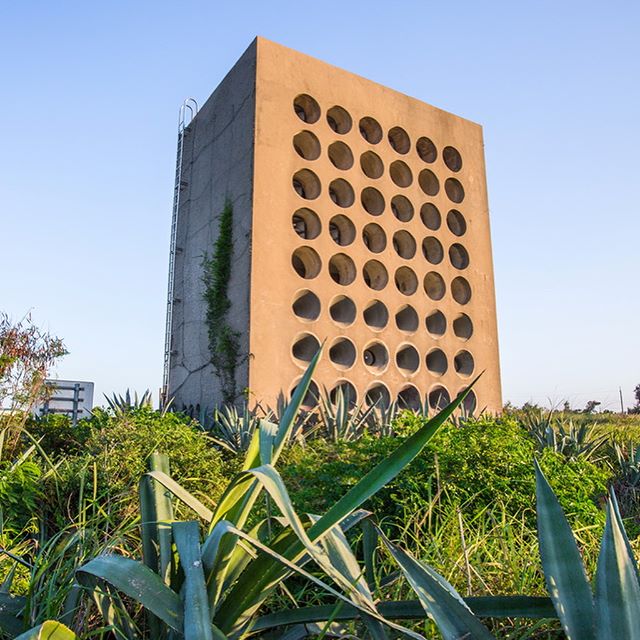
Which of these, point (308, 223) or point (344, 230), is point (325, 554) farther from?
point (344, 230)

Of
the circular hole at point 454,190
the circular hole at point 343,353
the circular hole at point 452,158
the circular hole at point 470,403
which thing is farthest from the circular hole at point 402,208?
the circular hole at point 470,403

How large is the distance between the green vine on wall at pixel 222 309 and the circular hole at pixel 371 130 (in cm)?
363

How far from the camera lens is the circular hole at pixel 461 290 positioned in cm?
1505

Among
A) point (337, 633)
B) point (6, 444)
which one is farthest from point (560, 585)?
point (6, 444)

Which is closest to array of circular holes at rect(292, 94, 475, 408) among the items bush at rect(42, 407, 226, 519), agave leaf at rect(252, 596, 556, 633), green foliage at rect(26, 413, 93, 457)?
green foliage at rect(26, 413, 93, 457)

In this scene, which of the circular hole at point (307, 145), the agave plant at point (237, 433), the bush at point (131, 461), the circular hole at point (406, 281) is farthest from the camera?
the circular hole at point (406, 281)

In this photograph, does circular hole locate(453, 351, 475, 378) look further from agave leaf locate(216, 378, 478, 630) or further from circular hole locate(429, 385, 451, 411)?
agave leaf locate(216, 378, 478, 630)

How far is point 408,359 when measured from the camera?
1388 centimetres

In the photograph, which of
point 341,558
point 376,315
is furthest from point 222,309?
point 341,558

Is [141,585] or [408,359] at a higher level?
[408,359]

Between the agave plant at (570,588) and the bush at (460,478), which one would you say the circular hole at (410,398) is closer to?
the bush at (460,478)

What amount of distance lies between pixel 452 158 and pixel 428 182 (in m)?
1.16

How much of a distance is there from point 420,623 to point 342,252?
1044 cm

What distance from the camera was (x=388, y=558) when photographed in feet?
11.8
